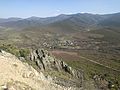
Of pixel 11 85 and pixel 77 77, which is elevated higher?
pixel 11 85

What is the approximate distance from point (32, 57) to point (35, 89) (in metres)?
37.7

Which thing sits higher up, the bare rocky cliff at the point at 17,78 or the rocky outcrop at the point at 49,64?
the bare rocky cliff at the point at 17,78

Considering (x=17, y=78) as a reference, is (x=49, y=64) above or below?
below

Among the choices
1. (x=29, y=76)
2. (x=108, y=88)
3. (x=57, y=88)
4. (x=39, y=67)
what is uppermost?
(x=29, y=76)

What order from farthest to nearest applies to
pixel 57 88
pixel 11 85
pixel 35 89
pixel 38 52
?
pixel 38 52 < pixel 57 88 < pixel 35 89 < pixel 11 85

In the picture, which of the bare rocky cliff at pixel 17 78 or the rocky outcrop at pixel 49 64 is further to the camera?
the rocky outcrop at pixel 49 64

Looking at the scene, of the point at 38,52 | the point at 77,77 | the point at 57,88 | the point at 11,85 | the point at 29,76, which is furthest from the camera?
the point at 38,52

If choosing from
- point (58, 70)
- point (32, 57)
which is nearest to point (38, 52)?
point (32, 57)

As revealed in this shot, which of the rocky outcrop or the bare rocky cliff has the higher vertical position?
the bare rocky cliff

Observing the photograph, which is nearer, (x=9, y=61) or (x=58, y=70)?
(x=9, y=61)

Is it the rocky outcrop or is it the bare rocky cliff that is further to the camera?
the rocky outcrop

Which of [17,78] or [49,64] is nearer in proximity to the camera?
[17,78]

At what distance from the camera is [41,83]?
25.5 m

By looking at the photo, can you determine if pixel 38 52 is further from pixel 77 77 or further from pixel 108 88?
pixel 108 88
